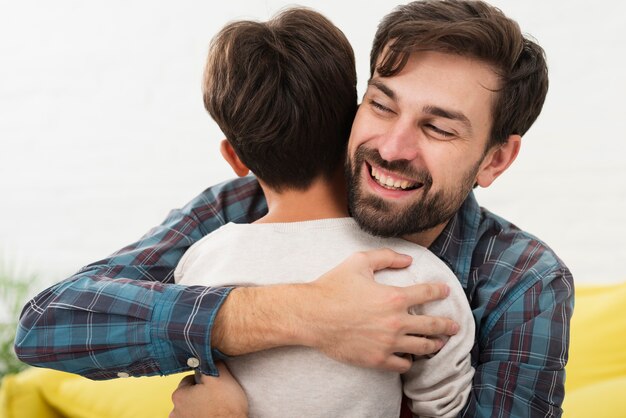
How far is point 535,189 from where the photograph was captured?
325 centimetres

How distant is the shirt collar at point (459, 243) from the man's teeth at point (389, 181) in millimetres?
299

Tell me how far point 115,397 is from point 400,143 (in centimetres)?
121

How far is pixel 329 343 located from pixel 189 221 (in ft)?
2.19

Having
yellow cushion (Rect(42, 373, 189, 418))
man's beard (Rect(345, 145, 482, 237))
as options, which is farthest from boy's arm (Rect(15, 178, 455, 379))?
→ yellow cushion (Rect(42, 373, 189, 418))

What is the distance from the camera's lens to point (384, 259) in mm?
1382

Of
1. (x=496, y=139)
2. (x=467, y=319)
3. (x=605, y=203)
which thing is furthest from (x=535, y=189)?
(x=467, y=319)


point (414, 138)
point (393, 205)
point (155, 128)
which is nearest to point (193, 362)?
point (393, 205)

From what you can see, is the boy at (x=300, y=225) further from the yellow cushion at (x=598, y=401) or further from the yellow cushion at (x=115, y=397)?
the yellow cushion at (x=115, y=397)

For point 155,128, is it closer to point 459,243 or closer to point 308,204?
point 459,243

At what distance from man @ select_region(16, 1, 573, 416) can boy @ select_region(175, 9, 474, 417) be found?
40mm

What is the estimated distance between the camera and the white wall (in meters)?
3.15

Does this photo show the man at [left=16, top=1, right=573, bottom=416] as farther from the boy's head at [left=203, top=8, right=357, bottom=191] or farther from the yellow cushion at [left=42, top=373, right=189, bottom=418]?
the yellow cushion at [left=42, top=373, right=189, bottom=418]

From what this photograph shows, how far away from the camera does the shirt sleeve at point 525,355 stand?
1535 millimetres

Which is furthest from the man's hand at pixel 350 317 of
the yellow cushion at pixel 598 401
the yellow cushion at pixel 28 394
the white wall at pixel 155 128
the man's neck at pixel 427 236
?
the white wall at pixel 155 128
